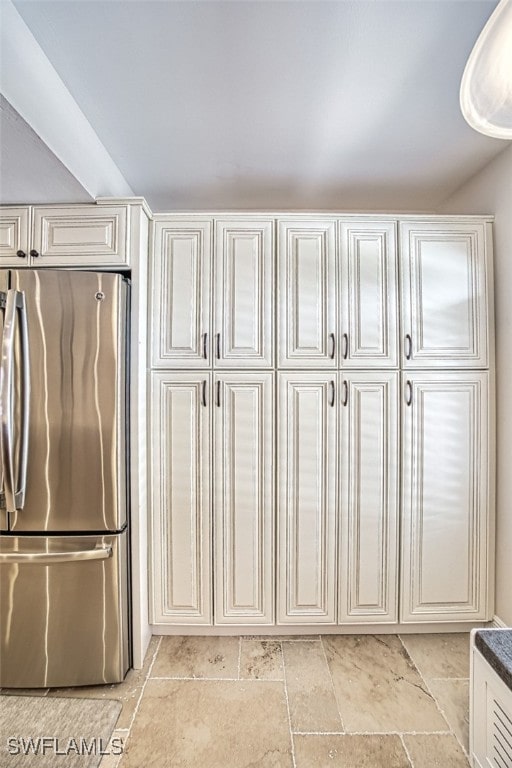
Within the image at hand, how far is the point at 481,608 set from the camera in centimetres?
206

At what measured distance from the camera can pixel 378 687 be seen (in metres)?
1.75

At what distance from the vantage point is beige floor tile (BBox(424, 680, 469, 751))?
155cm

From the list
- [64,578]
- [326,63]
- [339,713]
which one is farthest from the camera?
[64,578]

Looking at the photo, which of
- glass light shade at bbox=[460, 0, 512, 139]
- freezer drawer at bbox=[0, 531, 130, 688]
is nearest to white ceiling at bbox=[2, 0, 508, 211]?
glass light shade at bbox=[460, 0, 512, 139]

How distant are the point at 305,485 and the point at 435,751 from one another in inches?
45.1

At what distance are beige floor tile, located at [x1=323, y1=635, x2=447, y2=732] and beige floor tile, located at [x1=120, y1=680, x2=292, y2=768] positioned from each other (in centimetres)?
31

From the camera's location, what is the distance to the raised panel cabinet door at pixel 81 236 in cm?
184

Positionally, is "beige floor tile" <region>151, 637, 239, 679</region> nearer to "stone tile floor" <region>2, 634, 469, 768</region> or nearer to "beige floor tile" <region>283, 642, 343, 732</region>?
"stone tile floor" <region>2, 634, 469, 768</region>

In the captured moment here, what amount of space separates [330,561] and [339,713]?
62 cm

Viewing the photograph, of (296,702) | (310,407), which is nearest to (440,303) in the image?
(310,407)

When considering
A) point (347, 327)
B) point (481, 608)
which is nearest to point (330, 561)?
point (481, 608)

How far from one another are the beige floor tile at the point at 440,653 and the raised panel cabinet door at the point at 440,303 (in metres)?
1.53

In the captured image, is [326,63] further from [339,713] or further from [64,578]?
[339,713]

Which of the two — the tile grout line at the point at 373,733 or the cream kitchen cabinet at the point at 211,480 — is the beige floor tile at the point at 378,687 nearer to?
the tile grout line at the point at 373,733
